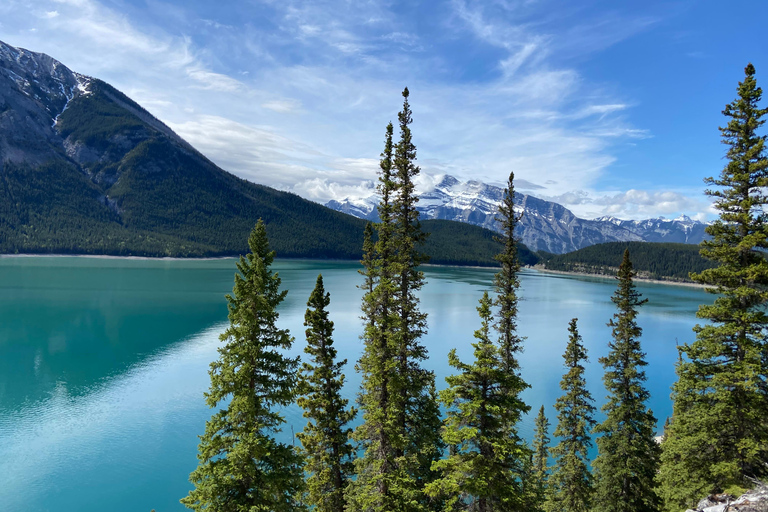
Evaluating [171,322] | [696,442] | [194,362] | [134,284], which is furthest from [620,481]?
[134,284]

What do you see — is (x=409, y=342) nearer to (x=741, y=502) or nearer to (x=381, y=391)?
(x=381, y=391)

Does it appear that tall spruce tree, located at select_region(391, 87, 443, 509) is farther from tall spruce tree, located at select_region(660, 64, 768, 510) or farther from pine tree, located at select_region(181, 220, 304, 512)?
→ tall spruce tree, located at select_region(660, 64, 768, 510)

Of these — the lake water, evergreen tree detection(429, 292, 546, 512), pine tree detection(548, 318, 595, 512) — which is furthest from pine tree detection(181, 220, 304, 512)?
pine tree detection(548, 318, 595, 512)

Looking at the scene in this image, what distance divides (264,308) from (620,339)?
69.2ft

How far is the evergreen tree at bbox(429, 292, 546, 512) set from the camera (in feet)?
43.4

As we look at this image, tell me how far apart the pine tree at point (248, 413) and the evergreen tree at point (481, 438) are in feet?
18.1

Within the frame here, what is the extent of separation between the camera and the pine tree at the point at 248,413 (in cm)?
1370

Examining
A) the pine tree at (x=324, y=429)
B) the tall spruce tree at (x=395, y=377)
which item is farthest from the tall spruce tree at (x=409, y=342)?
the pine tree at (x=324, y=429)

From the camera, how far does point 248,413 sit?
14172 mm

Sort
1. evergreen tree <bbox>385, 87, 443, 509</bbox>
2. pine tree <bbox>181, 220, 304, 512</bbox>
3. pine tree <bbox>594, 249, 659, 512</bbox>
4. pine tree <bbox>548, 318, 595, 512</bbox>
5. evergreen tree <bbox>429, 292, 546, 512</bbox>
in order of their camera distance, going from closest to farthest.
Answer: evergreen tree <bbox>429, 292, 546, 512</bbox>, pine tree <bbox>181, 220, 304, 512</bbox>, evergreen tree <bbox>385, 87, 443, 509</bbox>, pine tree <bbox>594, 249, 659, 512</bbox>, pine tree <bbox>548, 318, 595, 512</bbox>

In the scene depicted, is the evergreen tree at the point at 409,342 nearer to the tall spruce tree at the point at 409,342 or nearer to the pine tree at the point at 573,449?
the tall spruce tree at the point at 409,342

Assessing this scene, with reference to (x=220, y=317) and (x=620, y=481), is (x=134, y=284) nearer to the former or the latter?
(x=220, y=317)

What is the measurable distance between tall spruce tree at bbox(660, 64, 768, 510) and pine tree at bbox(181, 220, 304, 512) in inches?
582

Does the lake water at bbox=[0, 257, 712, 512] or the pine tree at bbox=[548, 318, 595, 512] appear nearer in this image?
the pine tree at bbox=[548, 318, 595, 512]
